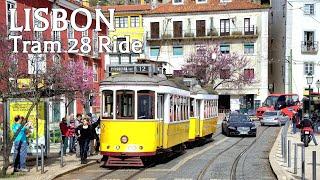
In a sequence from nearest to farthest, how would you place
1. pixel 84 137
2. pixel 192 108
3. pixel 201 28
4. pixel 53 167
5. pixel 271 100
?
1. pixel 53 167
2. pixel 84 137
3. pixel 192 108
4. pixel 271 100
5. pixel 201 28

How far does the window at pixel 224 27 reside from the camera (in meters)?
72.8

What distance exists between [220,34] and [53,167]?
55.0 m

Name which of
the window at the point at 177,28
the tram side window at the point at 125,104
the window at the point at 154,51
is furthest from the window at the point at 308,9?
the tram side window at the point at 125,104

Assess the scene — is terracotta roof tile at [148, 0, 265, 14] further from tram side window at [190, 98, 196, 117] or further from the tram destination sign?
the tram destination sign

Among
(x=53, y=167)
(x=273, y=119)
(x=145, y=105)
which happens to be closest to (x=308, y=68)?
(x=273, y=119)

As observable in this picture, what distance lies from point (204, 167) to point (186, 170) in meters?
1.07

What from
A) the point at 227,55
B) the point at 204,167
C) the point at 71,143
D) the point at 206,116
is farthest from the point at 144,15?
the point at 204,167

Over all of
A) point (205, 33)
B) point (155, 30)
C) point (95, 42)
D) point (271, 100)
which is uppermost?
point (155, 30)

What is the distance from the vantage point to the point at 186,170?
19516 millimetres

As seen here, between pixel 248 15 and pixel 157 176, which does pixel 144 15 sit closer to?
pixel 248 15

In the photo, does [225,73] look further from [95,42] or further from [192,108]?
[192,108]

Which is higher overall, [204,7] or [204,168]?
[204,7]

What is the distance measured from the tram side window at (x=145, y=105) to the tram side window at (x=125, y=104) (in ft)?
0.86

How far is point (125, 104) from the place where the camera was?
66.4ft
